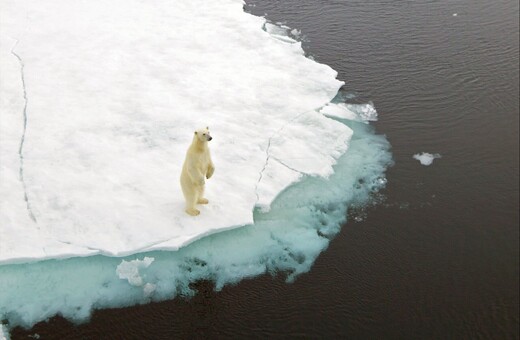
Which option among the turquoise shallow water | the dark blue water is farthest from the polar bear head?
A: the dark blue water

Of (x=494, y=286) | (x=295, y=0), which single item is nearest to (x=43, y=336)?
(x=494, y=286)

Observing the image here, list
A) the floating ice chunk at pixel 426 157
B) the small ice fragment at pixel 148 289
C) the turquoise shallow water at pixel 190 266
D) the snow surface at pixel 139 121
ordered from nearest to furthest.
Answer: the turquoise shallow water at pixel 190 266 < the small ice fragment at pixel 148 289 < the snow surface at pixel 139 121 < the floating ice chunk at pixel 426 157

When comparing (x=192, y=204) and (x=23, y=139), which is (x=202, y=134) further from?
(x=23, y=139)

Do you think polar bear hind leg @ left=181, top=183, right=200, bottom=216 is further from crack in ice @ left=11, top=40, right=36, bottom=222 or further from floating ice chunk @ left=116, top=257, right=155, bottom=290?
crack in ice @ left=11, top=40, right=36, bottom=222

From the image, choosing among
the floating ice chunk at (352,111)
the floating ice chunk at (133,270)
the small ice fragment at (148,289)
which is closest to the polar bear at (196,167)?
the floating ice chunk at (133,270)

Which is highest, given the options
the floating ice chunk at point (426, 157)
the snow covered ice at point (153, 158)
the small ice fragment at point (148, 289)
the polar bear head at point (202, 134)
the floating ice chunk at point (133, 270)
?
the polar bear head at point (202, 134)

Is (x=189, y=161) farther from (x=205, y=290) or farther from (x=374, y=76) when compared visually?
(x=374, y=76)

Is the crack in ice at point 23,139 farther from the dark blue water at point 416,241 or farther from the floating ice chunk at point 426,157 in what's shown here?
the floating ice chunk at point 426,157
